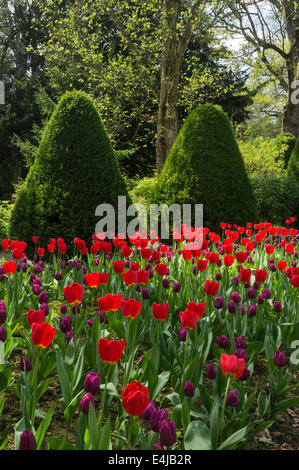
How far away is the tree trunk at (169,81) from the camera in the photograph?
38.1 feet

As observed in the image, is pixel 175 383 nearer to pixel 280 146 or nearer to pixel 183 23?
pixel 183 23

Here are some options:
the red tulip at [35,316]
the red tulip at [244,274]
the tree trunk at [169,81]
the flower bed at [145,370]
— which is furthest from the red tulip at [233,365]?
the tree trunk at [169,81]

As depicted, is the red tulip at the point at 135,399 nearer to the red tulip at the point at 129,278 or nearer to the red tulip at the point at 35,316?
the red tulip at the point at 35,316

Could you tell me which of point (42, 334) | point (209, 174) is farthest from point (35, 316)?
point (209, 174)

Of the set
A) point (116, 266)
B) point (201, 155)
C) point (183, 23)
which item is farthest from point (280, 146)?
point (116, 266)

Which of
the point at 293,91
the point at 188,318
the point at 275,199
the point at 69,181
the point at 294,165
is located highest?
the point at 293,91

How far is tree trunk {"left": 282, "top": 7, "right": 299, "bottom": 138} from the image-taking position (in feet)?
53.3

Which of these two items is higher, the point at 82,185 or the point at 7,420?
the point at 82,185

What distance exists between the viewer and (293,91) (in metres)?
16.5

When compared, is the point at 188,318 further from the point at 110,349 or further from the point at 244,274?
the point at 244,274

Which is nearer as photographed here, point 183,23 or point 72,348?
point 72,348

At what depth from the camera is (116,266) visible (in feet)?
9.43

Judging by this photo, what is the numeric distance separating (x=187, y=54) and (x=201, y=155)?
14654mm

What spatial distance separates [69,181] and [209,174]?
2.54 m
